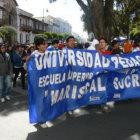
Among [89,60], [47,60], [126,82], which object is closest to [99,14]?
[126,82]

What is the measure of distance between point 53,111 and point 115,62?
175 centimetres

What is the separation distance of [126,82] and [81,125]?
Answer: 1488 mm

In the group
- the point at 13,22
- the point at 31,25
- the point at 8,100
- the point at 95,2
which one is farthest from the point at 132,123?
the point at 31,25

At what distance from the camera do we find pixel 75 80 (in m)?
4.44

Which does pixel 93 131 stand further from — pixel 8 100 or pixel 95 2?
pixel 95 2

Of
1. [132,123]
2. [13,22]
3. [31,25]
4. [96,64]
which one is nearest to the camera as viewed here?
[132,123]

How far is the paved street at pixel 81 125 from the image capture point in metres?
3.74

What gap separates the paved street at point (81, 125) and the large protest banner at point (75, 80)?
0.29 m

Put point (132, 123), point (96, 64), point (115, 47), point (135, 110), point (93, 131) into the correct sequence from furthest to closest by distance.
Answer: point (115, 47)
point (135, 110)
point (96, 64)
point (132, 123)
point (93, 131)

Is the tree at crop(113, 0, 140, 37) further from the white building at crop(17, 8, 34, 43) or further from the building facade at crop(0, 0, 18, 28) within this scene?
the white building at crop(17, 8, 34, 43)

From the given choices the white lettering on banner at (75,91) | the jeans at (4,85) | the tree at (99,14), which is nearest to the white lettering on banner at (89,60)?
the white lettering on banner at (75,91)

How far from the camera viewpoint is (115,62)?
4.84 meters

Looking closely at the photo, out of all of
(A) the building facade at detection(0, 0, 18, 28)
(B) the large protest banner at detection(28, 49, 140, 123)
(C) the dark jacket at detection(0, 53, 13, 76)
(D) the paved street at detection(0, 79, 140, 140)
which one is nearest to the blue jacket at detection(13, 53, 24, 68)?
(C) the dark jacket at detection(0, 53, 13, 76)

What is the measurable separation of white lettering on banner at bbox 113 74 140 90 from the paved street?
59 centimetres
